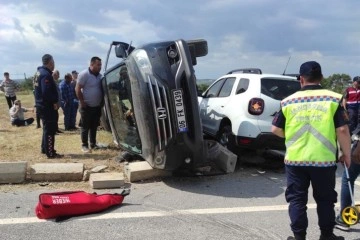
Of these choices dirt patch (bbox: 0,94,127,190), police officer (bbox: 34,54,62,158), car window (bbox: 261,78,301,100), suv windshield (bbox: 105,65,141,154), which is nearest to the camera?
suv windshield (bbox: 105,65,141,154)

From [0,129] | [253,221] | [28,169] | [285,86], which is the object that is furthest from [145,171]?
[0,129]

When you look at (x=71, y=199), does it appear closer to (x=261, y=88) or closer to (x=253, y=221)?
(x=253, y=221)

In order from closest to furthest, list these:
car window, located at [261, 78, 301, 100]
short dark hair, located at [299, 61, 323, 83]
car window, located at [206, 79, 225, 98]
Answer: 1. short dark hair, located at [299, 61, 323, 83]
2. car window, located at [261, 78, 301, 100]
3. car window, located at [206, 79, 225, 98]

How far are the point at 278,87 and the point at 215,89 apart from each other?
6.23 feet

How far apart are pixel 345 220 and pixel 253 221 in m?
0.95

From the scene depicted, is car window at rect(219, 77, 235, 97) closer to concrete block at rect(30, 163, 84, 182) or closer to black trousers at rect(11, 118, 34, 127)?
concrete block at rect(30, 163, 84, 182)

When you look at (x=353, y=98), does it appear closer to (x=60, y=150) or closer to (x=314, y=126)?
(x=60, y=150)

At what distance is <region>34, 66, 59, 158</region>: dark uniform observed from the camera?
301 inches

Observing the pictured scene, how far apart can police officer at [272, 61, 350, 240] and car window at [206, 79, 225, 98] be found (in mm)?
4965

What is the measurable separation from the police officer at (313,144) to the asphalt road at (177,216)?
1.97 ft

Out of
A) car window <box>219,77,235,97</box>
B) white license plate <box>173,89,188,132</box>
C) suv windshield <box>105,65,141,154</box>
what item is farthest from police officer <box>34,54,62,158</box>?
car window <box>219,77,235,97</box>

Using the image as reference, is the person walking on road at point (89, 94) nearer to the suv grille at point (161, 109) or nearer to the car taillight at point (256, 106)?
the suv grille at point (161, 109)

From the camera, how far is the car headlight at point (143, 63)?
5.95 meters

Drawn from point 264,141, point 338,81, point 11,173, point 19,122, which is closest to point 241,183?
point 264,141
